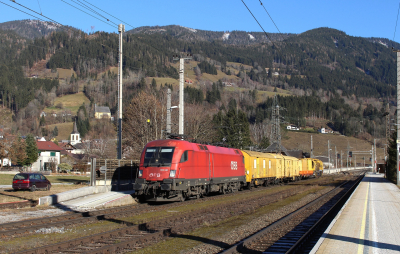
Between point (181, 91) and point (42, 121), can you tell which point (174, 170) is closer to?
point (181, 91)

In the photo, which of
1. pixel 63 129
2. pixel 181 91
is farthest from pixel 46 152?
pixel 181 91

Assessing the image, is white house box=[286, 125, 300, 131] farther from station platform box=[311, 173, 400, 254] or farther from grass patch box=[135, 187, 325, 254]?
grass patch box=[135, 187, 325, 254]

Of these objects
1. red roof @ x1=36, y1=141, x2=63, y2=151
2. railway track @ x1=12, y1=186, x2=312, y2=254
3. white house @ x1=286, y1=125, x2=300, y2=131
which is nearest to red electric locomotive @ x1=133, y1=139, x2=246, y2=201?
railway track @ x1=12, y1=186, x2=312, y2=254

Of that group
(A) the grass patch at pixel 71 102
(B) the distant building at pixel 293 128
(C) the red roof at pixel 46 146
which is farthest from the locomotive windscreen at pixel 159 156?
(A) the grass patch at pixel 71 102

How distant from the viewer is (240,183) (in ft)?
98.4

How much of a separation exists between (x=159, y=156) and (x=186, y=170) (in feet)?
5.45

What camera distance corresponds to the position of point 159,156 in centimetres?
1925

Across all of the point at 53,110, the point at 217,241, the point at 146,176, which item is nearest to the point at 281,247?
the point at 217,241

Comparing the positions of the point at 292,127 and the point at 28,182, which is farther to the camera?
the point at 292,127

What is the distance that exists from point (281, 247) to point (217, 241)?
1781 millimetres

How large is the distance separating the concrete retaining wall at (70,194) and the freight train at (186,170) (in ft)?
10.8

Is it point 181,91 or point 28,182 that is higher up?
point 181,91

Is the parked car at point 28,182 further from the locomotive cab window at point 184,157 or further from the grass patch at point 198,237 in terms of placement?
the grass patch at point 198,237

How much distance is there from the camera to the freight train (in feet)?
61.7
